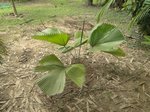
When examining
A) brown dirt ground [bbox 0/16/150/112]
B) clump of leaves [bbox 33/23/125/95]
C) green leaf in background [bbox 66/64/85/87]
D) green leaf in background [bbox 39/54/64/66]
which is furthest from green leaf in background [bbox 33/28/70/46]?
brown dirt ground [bbox 0/16/150/112]

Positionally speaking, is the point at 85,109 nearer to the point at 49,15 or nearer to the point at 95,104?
the point at 95,104

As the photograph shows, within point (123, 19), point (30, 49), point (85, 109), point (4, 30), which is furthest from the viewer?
point (123, 19)

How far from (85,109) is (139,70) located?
710mm

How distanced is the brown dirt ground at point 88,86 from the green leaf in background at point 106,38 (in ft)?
1.11

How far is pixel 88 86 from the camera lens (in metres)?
2.18

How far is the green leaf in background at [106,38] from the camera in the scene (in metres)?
1.93

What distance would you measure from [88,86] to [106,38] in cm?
43

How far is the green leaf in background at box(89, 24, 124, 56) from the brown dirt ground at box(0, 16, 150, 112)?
0.34m

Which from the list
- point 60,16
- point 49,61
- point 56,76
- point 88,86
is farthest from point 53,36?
point 60,16

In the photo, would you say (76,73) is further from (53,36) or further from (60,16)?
(60,16)

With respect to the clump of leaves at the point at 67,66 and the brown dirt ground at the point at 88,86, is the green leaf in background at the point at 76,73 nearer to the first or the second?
the clump of leaves at the point at 67,66

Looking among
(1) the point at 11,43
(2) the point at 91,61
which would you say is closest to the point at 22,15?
(1) the point at 11,43

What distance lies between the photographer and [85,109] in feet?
6.50

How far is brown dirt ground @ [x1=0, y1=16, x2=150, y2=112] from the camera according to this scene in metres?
2.00
